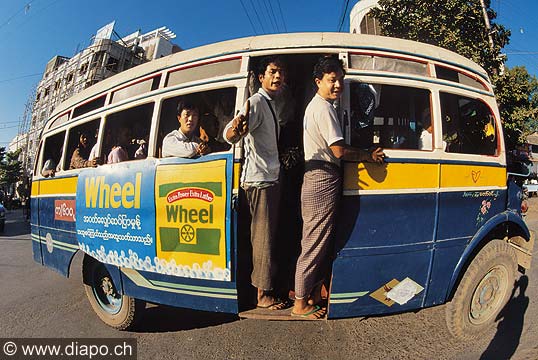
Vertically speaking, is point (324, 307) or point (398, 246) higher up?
point (398, 246)

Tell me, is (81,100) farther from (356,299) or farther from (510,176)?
(510,176)

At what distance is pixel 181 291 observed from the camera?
237 cm

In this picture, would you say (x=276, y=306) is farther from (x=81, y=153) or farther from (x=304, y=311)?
(x=81, y=153)

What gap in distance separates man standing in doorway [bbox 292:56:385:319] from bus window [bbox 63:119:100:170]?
99.4 inches

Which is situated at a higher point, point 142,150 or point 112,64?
point 112,64

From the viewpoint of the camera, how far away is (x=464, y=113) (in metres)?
2.63

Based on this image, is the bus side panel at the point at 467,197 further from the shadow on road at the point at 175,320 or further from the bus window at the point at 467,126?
the shadow on road at the point at 175,320

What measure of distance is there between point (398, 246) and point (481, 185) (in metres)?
0.99

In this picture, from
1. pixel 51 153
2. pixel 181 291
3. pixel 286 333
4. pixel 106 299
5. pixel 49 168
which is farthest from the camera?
pixel 51 153

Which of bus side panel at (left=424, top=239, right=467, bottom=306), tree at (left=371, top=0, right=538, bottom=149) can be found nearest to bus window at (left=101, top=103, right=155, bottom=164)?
bus side panel at (left=424, top=239, right=467, bottom=306)

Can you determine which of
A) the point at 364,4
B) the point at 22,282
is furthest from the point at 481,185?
the point at 364,4

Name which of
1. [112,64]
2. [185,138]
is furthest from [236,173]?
[112,64]

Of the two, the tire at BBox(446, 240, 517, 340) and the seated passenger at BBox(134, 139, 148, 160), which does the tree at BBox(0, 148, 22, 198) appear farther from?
the tire at BBox(446, 240, 517, 340)

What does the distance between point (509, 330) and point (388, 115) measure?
2371mm
